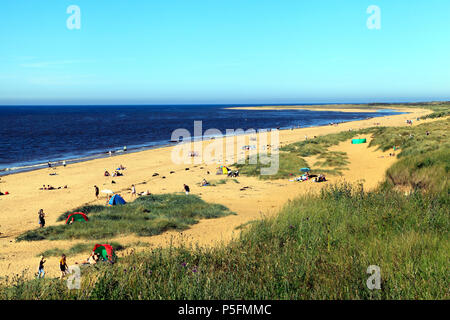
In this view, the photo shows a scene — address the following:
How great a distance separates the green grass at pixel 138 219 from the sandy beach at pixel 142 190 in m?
0.55

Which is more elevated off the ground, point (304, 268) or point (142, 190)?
point (304, 268)

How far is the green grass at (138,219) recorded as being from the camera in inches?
534

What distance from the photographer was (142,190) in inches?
950

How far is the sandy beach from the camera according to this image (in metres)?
12.1

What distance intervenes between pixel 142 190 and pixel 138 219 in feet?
30.1

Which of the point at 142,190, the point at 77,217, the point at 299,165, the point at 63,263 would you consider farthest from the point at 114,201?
the point at 299,165

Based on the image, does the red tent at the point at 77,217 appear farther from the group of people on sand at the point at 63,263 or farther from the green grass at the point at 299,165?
the green grass at the point at 299,165

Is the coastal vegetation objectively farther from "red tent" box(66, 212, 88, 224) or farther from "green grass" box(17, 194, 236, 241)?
"red tent" box(66, 212, 88, 224)

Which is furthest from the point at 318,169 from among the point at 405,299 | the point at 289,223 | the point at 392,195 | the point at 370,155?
the point at 405,299

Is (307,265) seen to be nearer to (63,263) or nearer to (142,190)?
(63,263)

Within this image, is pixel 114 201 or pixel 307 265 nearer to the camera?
pixel 307 265

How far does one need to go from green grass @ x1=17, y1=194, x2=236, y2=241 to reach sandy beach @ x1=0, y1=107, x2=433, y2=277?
0.55 meters

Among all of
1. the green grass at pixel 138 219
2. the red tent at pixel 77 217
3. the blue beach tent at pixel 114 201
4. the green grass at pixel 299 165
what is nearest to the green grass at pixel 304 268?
the green grass at pixel 138 219
